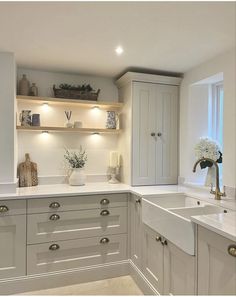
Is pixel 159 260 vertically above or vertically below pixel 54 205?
below

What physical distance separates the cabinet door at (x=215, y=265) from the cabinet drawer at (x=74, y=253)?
1190 mm

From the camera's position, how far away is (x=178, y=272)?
5.69 ft

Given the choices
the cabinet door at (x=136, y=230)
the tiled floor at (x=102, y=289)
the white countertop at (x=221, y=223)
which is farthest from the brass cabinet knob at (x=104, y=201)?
the white countertop at (x=221, y=223)

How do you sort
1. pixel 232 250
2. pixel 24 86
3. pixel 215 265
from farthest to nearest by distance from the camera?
pixel 24 86, pixel 215 265, pixel 232 250

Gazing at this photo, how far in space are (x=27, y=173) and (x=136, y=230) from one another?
137 centimetres

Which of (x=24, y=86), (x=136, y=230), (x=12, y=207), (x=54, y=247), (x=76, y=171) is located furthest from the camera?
(x=76, y=171)

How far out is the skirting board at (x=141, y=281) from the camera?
6.89ft

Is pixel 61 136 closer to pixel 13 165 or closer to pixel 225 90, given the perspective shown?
pixel 13 165

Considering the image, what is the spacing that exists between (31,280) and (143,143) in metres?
1.81

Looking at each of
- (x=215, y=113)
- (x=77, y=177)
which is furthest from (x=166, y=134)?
(x=77, y=177)

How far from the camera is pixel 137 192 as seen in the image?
2.44 metres

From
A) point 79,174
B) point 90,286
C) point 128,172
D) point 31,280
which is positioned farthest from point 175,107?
point 31,280

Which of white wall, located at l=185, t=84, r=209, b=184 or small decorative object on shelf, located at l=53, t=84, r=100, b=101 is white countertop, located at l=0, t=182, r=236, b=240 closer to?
white wall, located at l=185, t=84, r=209, b=184

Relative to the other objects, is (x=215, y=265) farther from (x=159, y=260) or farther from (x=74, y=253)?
(x=74, y=253)
